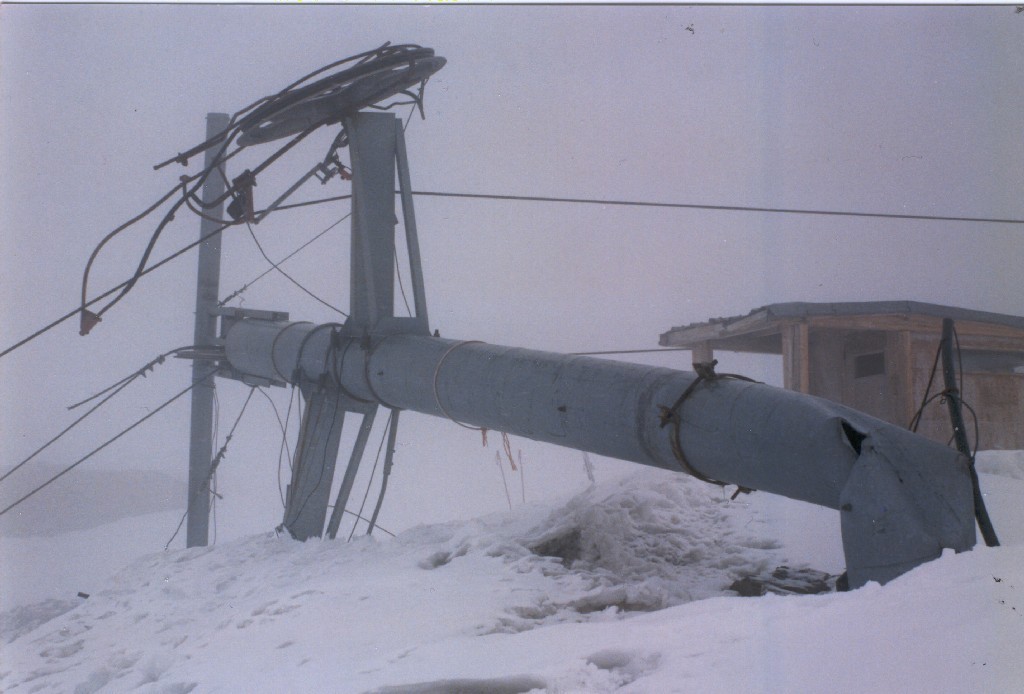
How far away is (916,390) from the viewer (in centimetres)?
659

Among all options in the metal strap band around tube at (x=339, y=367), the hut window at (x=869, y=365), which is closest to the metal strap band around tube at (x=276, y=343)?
the metal strap band around tube at (x=339, y=367)

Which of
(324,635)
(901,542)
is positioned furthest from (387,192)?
(901,542)

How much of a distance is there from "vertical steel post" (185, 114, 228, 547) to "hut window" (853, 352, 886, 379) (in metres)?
5.67

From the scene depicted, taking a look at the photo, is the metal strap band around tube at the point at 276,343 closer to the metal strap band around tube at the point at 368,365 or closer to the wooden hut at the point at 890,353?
the metal strap band around tube at the point at 368,365

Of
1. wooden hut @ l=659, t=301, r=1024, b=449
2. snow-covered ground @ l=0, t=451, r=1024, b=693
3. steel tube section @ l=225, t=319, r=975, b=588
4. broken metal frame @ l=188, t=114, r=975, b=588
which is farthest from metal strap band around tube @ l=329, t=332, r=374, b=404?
wooden hut @ l=659, t=301, r=1024, b=449

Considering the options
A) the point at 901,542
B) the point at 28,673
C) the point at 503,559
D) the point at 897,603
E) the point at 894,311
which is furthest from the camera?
the point at 894,311

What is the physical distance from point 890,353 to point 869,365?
0.34m

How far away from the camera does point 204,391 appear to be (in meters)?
8.12

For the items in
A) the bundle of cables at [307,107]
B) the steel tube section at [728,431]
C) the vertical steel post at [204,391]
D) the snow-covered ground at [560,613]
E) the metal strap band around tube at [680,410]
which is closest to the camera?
the snow-covered ground at [560,613]

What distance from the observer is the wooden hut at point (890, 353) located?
6.41 m

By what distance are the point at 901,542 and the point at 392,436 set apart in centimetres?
376

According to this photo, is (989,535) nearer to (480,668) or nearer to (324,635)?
(480,668)

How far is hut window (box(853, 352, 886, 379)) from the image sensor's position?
684 cm

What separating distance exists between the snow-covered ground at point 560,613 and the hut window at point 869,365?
1.73 meters
